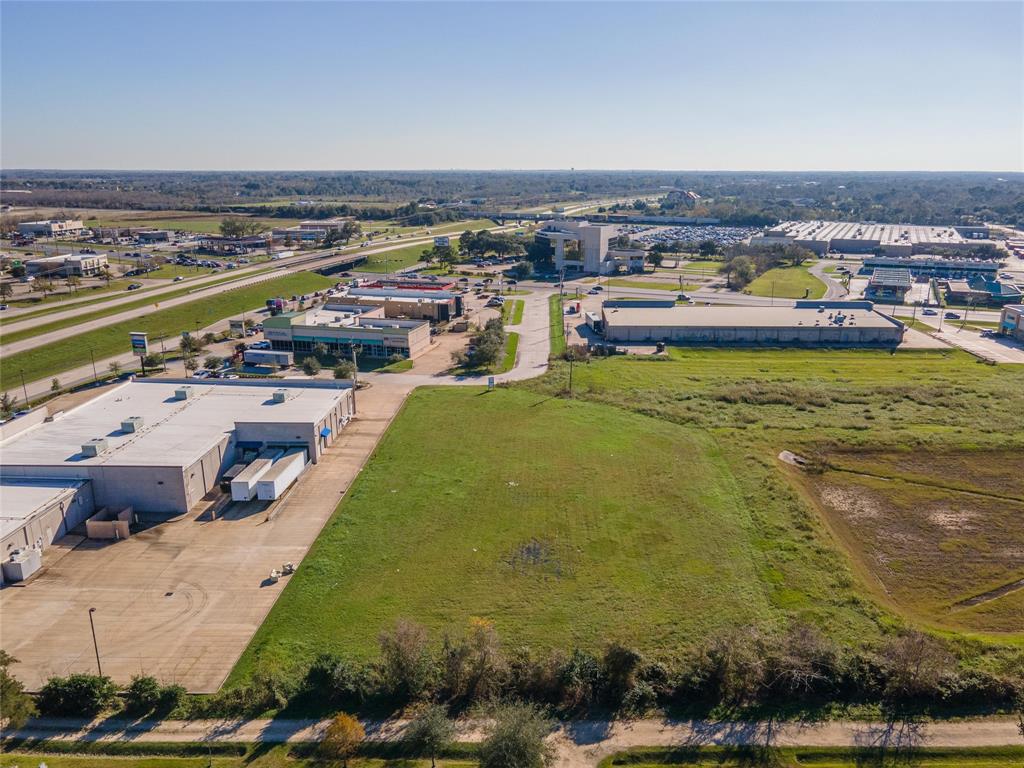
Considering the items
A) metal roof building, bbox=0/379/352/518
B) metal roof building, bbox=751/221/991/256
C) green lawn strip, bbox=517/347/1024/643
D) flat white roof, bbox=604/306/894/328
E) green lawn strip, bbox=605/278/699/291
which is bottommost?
green lawn strip, bbox=517/347/1024/643

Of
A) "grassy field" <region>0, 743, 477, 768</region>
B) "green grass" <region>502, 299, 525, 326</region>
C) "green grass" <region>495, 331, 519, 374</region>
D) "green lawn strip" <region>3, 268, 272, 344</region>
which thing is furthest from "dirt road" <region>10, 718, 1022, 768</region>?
"green grass" <region>502, 299, 525, 326</region>

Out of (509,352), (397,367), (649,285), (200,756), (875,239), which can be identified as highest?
(875,239)

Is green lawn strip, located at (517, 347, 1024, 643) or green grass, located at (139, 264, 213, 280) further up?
green grass, located at (139, 264, 213, 280)

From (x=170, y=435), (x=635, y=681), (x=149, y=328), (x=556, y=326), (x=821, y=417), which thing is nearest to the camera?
(x=635, y=681)

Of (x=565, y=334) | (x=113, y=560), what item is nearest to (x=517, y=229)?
(x=565, y=334)

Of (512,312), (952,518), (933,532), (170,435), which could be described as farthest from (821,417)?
(512,312)

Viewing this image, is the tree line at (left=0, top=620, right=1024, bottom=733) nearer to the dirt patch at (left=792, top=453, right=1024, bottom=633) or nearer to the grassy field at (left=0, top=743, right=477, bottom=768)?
the grassy field at (left=0, top=743, right=477, bottom=768)

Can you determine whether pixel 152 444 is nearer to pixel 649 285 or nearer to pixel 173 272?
pixel 649 285
